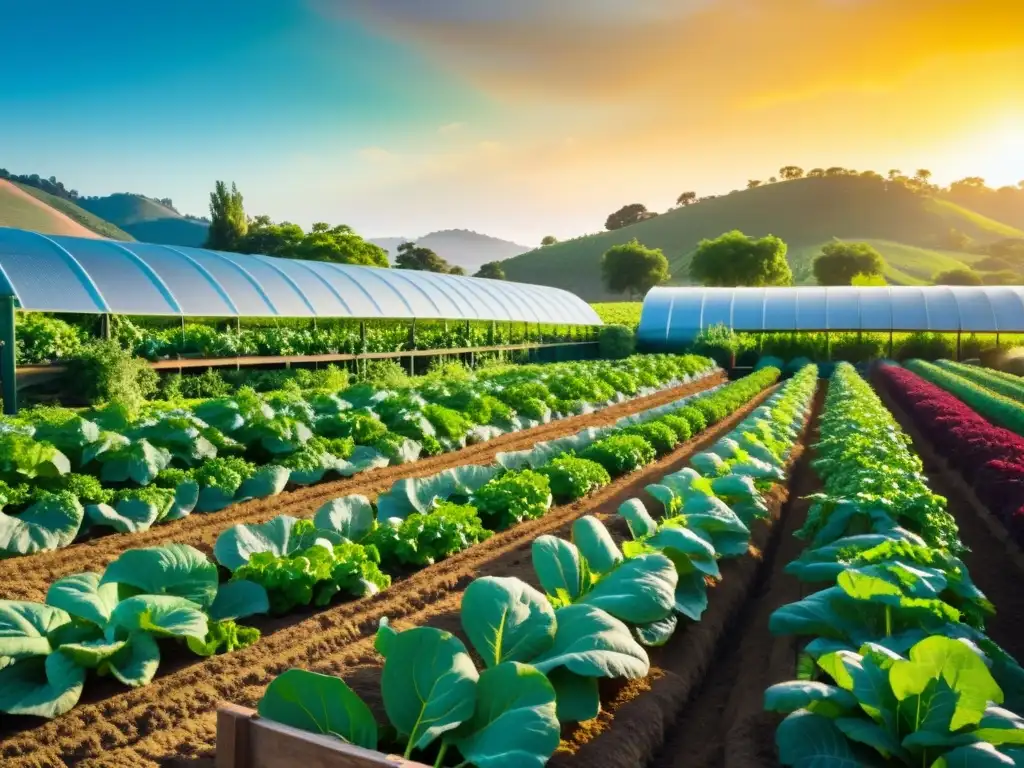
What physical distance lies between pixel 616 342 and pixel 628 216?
122587 mm

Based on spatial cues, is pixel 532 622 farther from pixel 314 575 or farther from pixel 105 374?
pixel 105 374

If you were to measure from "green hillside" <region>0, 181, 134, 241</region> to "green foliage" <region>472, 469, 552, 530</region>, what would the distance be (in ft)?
283

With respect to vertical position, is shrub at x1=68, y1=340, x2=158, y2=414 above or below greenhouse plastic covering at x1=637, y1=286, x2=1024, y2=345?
below

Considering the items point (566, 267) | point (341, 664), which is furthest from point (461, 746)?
point (566, 267)

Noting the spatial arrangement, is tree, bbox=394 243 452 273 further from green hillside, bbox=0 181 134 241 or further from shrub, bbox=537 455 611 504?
shrub, bbox=537 455 611 504

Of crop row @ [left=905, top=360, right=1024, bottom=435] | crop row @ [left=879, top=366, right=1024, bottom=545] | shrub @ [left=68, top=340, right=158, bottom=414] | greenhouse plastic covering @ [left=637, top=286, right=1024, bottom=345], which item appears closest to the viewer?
crop row @ [left=879, top=366, right=1024, bottom=545]

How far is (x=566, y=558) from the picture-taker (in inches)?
175

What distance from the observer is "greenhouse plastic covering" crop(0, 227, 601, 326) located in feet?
48.8

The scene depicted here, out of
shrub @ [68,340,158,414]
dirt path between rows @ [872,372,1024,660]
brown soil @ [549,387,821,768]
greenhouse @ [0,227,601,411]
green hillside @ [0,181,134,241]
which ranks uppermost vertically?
green hillside @ [0,181,134,241]

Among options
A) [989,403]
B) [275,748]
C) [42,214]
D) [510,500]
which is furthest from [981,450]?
[42,214]

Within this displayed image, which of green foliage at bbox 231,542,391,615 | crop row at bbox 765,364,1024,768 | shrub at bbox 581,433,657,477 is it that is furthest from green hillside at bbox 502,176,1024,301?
green foliage at bbox 231,542,391,615

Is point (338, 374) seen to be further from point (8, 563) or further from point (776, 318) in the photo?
point (776, 318)

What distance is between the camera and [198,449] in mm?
8492

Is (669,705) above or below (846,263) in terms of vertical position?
below
